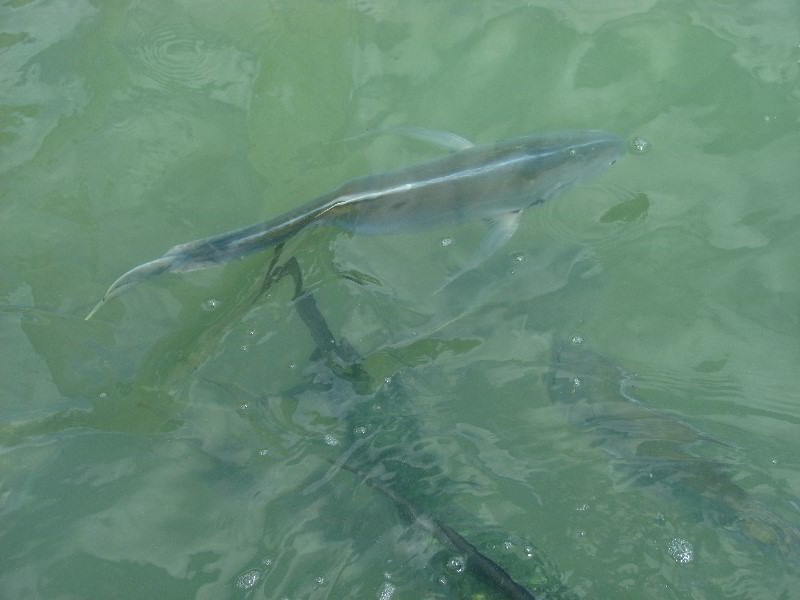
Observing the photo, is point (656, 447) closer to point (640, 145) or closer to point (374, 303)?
point (374, 303)

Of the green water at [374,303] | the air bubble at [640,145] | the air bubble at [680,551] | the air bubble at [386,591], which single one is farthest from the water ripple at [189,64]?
the air bubble at [680,551]

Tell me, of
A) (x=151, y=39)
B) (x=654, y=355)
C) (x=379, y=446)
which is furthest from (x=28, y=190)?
(x=654, y=355)

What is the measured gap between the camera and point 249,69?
522 cm

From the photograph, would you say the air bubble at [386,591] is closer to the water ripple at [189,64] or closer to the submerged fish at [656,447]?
the submerged fish at [656,447]

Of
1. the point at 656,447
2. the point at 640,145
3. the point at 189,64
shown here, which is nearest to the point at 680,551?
the point at 656,447

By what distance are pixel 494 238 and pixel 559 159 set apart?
2.16 ft

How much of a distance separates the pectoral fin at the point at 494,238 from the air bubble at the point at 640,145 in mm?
987

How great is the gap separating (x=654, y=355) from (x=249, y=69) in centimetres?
335

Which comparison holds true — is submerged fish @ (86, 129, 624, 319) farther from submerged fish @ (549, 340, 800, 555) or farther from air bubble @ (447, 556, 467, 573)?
air bubble @ (447, 556, 467, 573)

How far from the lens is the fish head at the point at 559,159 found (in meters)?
4.49

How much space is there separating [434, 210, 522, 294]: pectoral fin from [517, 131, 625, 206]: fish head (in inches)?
8.2

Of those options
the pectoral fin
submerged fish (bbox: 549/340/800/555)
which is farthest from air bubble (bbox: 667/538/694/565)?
→ the pectoral fin

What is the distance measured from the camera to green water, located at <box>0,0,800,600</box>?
366cm

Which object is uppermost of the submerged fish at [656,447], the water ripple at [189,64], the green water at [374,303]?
the water ripple at [189,64]
